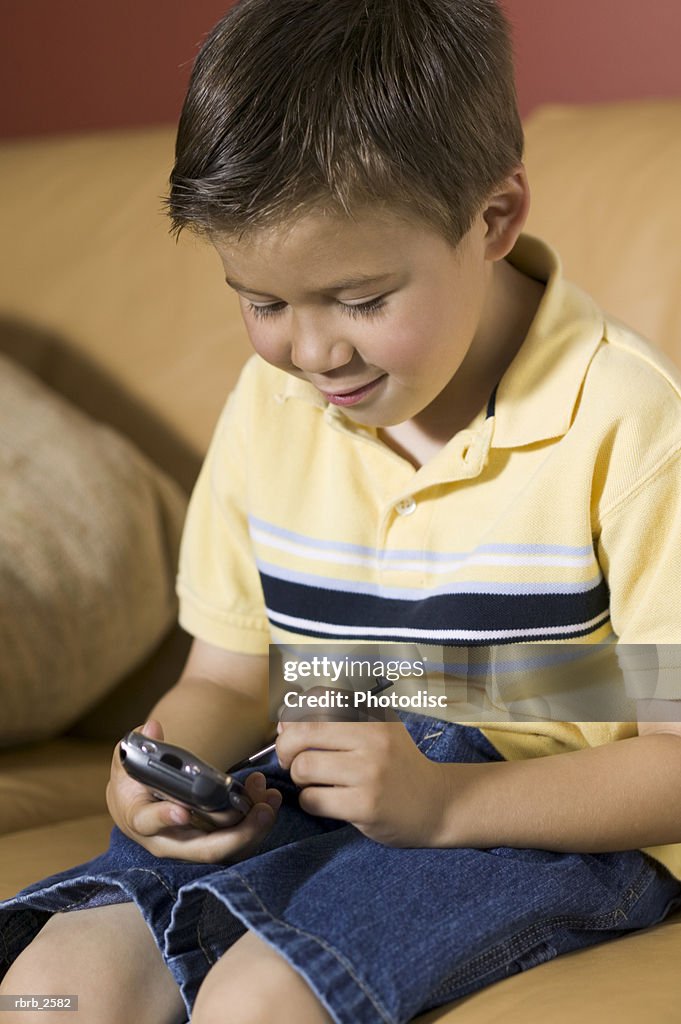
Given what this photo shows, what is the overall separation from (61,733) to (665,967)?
0.75m

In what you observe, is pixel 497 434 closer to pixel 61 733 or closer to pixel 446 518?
pixel 446 518

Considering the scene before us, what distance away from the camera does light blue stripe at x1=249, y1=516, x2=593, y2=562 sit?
883 millimetres

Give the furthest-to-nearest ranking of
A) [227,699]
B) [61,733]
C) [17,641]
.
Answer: [61,733], [17,641], [227,699]

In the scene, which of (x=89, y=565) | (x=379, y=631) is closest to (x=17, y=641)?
(x=89, y=565)

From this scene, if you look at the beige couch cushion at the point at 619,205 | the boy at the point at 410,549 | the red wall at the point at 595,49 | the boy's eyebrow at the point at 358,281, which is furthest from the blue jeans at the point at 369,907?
the red wall at the point at 595,49

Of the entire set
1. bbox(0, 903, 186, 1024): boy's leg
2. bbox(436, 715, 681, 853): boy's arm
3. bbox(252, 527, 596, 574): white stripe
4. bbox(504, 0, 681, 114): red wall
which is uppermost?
bbox(504, 0, 681, 114): red wall

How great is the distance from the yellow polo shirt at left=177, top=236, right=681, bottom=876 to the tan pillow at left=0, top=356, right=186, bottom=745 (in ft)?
0.87

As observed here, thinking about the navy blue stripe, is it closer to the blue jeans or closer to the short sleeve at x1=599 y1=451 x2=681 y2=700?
the short sleeve at x1=599 y1=451 x2=681 y2=700

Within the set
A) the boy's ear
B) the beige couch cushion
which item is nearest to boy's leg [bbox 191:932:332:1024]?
the boy's ear

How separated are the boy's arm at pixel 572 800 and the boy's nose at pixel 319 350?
27 cm

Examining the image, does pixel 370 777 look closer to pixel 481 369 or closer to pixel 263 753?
A: pixel 263 753

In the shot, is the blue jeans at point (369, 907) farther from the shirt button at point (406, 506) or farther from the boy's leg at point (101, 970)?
the shirt button at point (406, 506)

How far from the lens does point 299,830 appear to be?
0.88 metres

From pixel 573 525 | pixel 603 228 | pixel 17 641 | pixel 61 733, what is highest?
pixel 603 228
